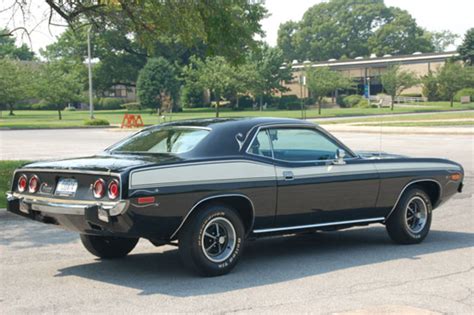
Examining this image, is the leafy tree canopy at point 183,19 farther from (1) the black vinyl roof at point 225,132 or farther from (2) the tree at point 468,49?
(2) the tree at point 468,49

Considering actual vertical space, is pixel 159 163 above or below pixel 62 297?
above

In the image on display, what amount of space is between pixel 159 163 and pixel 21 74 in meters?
63.9

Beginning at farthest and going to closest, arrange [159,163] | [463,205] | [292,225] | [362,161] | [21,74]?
[21,74], [463,205], [362,161], [292,225], [159,163]

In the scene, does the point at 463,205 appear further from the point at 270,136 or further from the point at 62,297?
the point at 62,297

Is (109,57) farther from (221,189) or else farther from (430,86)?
(221,189)

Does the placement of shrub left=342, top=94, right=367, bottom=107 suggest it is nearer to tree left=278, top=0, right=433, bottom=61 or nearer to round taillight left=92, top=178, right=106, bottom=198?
tree left=278, top=0, right=433, bottom=61

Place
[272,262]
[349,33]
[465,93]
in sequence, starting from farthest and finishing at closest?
[349,33], [465,93], [272,262]

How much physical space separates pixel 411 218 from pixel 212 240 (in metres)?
2.81

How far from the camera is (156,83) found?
76.4 meters

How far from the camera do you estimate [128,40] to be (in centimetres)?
8725

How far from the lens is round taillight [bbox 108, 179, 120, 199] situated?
6116 millimetres

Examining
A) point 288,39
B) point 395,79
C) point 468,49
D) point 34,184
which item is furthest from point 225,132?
point 288,39

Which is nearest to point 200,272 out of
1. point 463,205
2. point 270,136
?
Answer: point 270,136

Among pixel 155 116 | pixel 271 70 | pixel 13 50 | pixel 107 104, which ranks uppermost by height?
pixel 13 50
